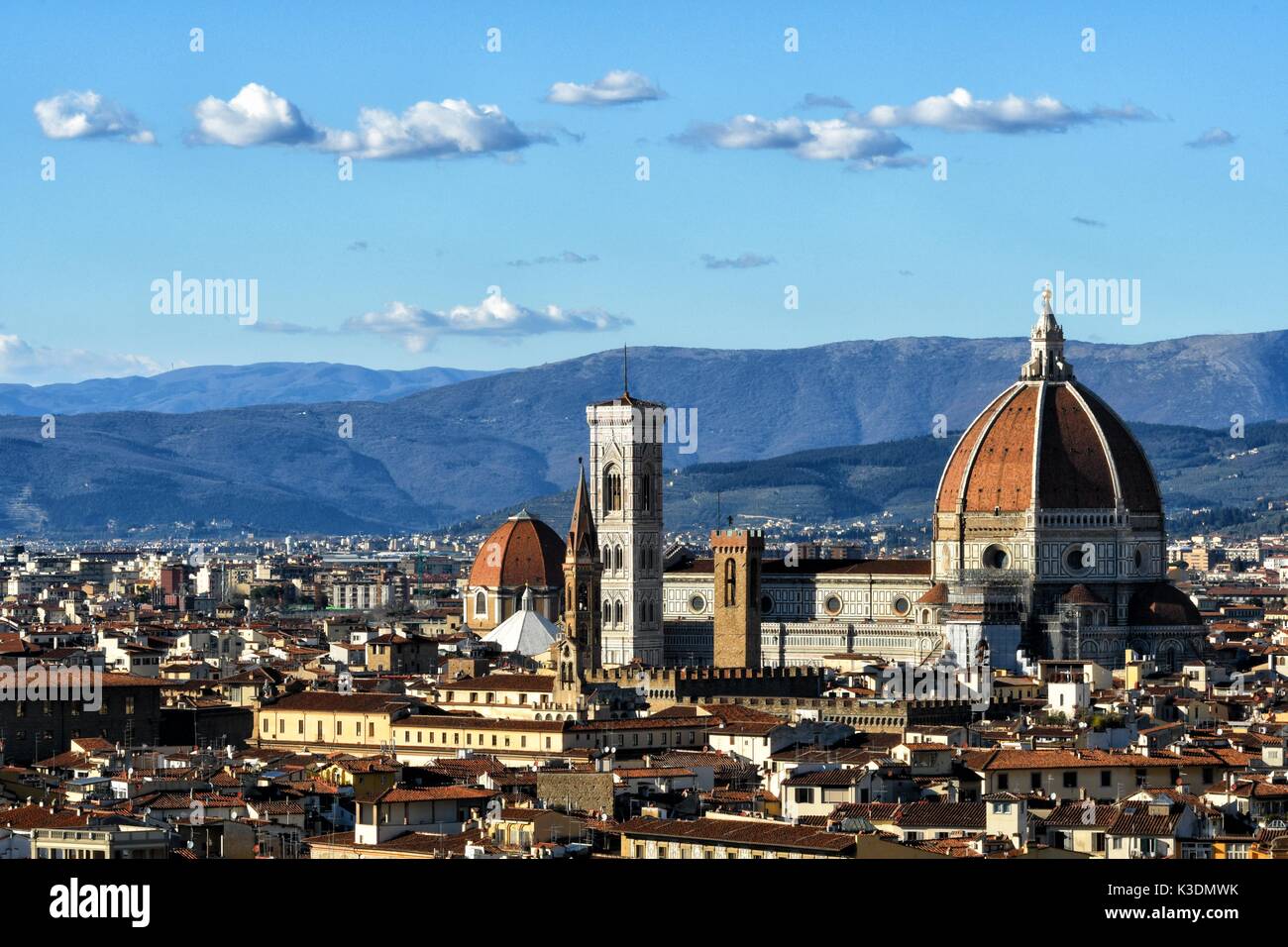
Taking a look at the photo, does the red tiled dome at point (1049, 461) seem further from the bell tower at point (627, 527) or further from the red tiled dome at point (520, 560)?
the red tiled dome at point (520, 560)

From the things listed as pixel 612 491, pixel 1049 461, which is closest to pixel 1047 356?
pixel 1049 461

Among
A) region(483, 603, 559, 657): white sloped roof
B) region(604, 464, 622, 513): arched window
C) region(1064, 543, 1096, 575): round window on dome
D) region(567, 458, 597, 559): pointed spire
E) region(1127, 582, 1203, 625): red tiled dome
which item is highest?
region(604, 464, 622, 513): arched window

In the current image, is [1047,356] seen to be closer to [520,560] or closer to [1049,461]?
[1049,461]

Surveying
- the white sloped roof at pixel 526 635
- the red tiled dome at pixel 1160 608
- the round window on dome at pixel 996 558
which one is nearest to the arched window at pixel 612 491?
the white sloped roof at pixel 526 635

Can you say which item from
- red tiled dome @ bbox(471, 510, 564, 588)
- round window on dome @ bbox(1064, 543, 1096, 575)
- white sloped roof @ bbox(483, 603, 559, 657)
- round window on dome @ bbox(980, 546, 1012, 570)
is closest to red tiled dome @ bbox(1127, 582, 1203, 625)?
round window on dome @ bbox(1064, 543, 1096, 575)

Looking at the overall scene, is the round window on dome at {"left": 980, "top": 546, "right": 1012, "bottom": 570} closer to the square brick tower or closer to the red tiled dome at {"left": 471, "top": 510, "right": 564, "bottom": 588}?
the square brick tower
